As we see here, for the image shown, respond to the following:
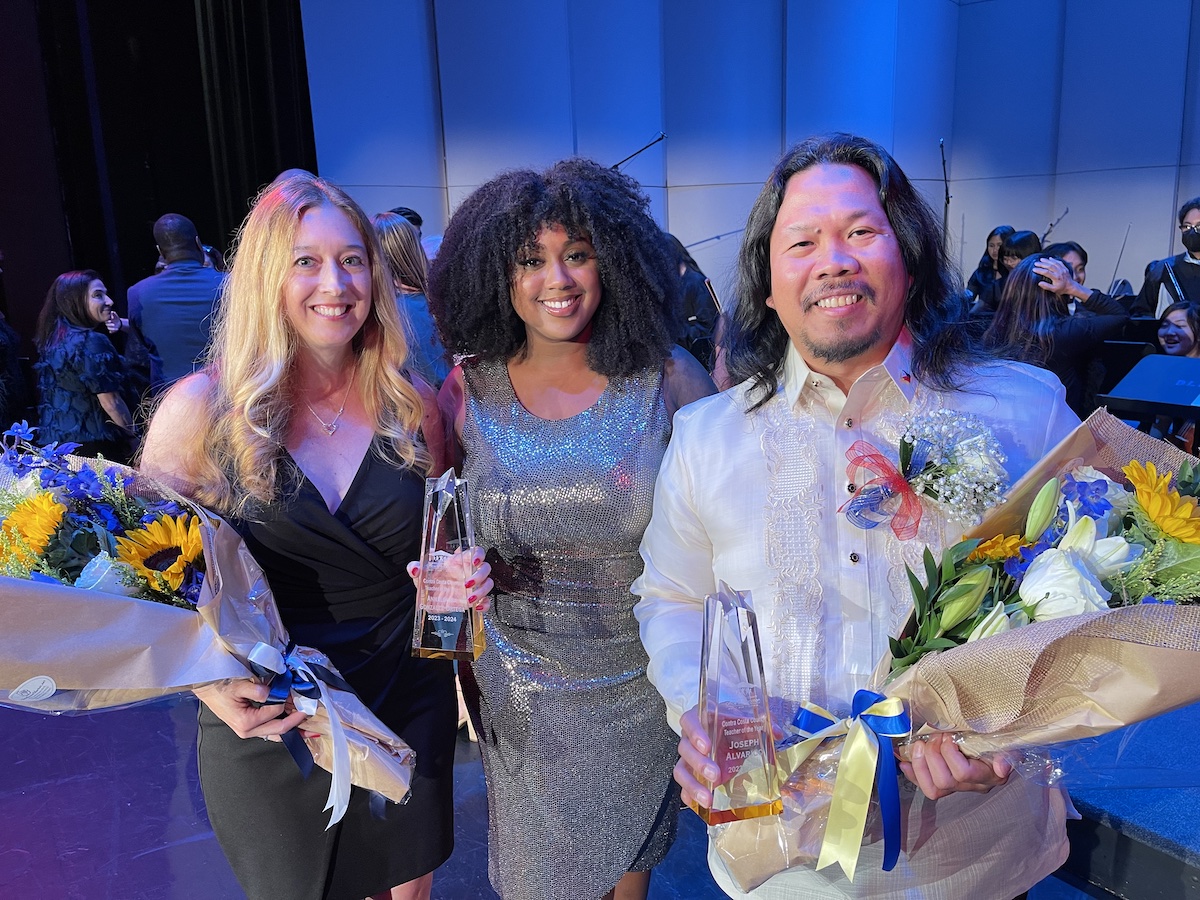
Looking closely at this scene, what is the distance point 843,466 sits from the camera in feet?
4.36

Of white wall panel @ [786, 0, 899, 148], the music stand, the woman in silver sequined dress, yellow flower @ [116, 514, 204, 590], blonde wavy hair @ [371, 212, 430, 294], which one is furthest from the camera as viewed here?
white wall panel @ [786, 0, 899, 148]

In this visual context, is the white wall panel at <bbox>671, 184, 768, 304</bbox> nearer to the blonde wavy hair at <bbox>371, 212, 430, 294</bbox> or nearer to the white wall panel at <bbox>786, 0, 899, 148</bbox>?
the white wall panel at <bbox>786, 0, 899, 148</bbox>

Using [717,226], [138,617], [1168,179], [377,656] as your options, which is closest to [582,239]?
[377,656]

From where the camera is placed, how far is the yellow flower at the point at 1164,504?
967 mm

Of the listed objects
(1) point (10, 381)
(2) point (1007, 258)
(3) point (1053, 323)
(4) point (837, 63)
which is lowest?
(1) point (10, 381)

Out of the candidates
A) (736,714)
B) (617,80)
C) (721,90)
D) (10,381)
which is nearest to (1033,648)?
(736,714)

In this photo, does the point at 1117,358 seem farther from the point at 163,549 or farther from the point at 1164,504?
the point at 163,549

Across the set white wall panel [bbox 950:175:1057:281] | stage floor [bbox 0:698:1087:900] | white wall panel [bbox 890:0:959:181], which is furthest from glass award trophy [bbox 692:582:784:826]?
white wall panel [bbox 950:175:1057:281]

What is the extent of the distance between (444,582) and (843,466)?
0.77m

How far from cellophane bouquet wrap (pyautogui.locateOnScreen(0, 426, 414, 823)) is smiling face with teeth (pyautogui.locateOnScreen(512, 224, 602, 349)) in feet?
2.62

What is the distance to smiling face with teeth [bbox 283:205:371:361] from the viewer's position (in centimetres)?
176

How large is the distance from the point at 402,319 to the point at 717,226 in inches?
270

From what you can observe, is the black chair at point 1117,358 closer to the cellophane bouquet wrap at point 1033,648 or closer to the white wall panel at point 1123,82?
the cellophane bouquet wrap at point 1033,648

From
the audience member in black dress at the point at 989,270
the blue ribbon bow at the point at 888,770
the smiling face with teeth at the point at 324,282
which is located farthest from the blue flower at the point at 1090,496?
the audience member in black dress at the point at 989,270
